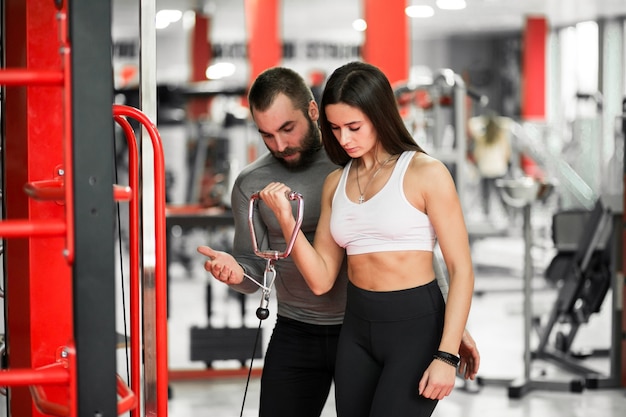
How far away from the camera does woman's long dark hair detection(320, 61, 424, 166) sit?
2.30 m

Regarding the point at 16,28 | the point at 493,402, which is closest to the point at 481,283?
the point at 493,402

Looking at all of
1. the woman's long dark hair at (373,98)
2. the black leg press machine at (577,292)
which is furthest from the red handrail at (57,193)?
the black leg press machine at (577,292)

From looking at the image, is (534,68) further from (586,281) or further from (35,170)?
(35,170)

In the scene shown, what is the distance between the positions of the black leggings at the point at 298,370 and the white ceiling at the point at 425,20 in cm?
1199

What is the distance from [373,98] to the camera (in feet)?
7.56

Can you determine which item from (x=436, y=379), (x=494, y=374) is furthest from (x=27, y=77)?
(x=494, y=374)

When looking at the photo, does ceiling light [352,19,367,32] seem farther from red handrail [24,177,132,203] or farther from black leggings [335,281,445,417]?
red handrail [24,177,132,203]

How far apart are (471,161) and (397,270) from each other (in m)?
12.5

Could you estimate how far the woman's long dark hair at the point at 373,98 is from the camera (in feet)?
7.55

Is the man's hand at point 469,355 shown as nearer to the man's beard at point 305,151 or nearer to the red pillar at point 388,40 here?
the man's beard at point 305,151

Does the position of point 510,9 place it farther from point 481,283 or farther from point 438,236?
point 438,236

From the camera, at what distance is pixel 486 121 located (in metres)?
13.5

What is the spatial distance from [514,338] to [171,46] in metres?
16.0

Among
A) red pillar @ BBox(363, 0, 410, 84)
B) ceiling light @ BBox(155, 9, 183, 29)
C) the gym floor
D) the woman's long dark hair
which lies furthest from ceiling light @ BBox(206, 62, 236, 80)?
the woman's long dark hair
